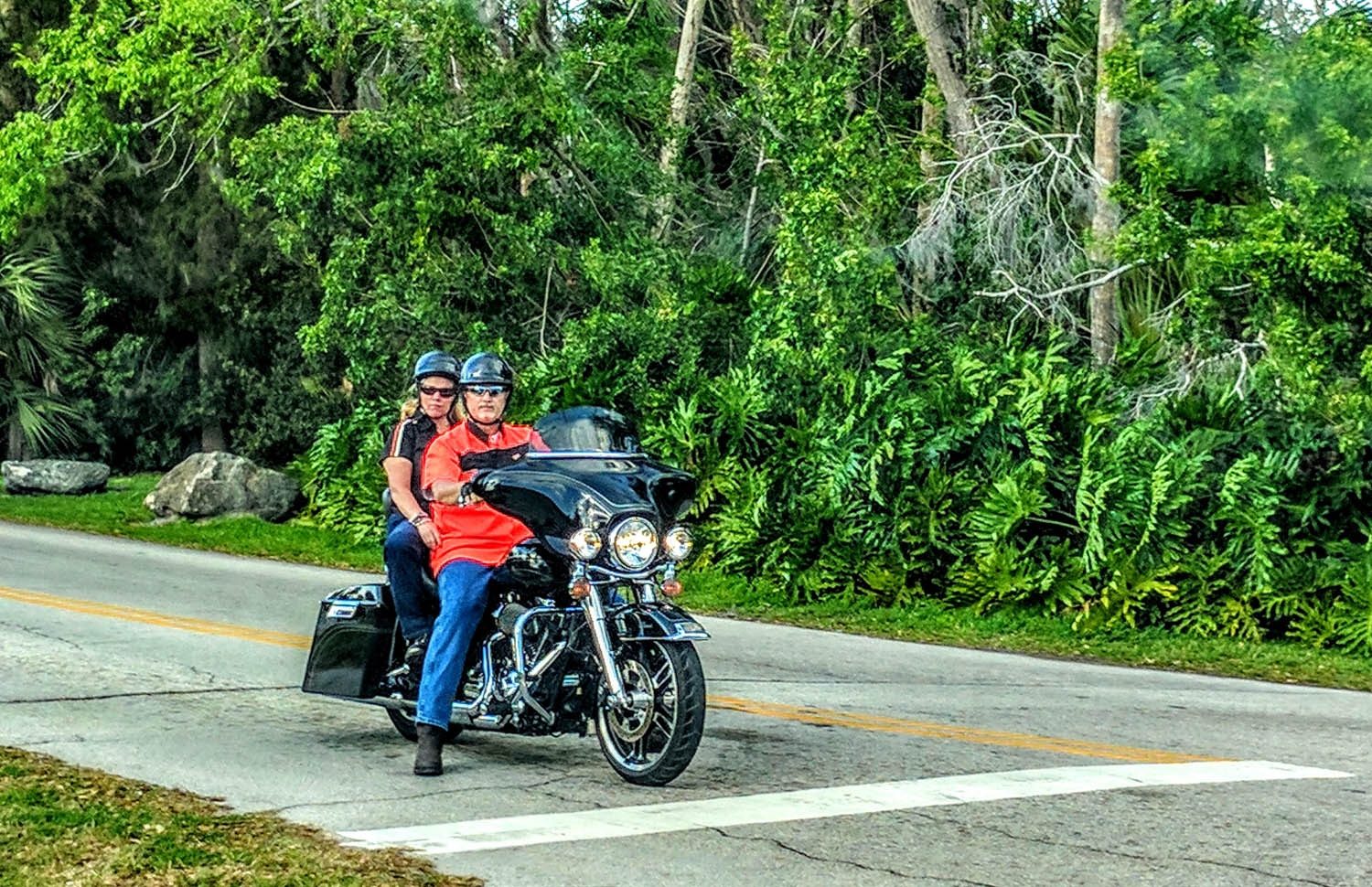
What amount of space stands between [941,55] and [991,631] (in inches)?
334

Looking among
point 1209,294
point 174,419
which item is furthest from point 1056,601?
point 174,419

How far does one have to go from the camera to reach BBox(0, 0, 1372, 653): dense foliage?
15734 millimetres

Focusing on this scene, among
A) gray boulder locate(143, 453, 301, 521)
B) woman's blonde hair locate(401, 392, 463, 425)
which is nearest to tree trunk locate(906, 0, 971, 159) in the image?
gray boulder locate(143, 453, 301, 521)

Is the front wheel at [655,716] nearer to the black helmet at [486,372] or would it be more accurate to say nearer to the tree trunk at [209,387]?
the black helmet at [486,372]

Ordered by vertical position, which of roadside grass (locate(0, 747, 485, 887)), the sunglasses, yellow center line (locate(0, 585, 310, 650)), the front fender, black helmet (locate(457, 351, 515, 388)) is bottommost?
yellow center line (locate(0, 585, 310, 650))

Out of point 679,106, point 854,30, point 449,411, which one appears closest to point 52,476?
point 679,106

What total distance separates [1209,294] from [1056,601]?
286cm

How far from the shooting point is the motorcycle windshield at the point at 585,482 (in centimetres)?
797

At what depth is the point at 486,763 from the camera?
29.0ft

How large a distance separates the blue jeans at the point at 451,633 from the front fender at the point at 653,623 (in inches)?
25.7

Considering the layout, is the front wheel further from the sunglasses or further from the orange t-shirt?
the sunglasses

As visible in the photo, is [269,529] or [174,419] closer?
[269,529]

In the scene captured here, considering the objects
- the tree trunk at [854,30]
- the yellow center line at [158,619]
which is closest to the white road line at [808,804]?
the yellow center line at [158,619]

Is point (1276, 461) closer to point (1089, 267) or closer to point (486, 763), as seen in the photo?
point (1089, 267)
